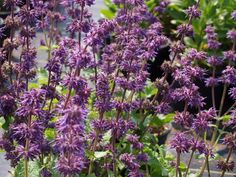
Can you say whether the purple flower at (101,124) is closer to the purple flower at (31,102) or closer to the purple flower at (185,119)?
the purple flower at (185,119)

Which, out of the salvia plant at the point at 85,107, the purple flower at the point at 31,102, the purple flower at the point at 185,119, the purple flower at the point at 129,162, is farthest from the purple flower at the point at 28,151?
the purple flower at the point at 185,119

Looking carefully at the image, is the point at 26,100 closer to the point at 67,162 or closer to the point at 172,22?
the point at 67,162

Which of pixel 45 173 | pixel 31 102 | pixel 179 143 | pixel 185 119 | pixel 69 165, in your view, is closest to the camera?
pixel 69 165

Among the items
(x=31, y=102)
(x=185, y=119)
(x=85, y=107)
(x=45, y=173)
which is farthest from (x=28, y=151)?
(x=185, y=119)

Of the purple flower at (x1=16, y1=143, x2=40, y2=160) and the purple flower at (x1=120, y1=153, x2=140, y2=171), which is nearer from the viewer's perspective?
the purple flower at (x1=16, y1=143, x2=40, y2=160)

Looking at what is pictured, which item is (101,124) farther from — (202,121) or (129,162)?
(202,121)

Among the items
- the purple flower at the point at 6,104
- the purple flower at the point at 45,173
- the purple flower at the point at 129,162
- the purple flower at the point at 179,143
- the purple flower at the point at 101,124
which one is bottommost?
the purple flower at the point at 45,173

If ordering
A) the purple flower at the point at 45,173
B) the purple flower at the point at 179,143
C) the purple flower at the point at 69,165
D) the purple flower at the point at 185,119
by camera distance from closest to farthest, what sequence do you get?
the purple flower at the point at 69,165
the purple flower at the point at 45,173
the purple flower at the point at 179,143
the purple flower at the point at 185,119

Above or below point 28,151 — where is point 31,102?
above

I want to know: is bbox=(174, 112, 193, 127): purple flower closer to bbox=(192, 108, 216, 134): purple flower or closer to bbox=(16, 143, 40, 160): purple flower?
bbox=(192, 108, 216, 134): purple flower

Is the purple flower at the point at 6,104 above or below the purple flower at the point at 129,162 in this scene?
above

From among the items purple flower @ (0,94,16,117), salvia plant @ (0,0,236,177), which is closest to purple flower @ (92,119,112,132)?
salvia plant @ (0,0,236,177)

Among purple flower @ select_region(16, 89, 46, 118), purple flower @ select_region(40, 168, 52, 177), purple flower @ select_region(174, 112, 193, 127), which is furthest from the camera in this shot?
purple flower @ select_region(174, 112, 193, 127)

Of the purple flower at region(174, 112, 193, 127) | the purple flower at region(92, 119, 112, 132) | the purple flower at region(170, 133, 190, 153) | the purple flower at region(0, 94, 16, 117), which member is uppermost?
the purple flower at region(0, 94, 16, 117)
